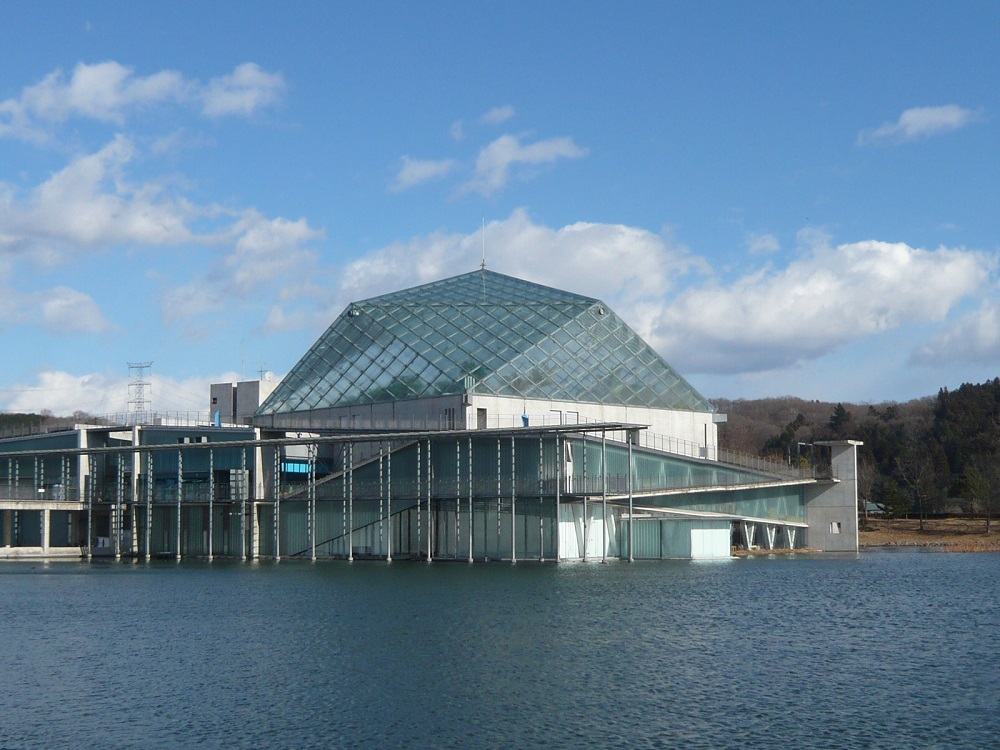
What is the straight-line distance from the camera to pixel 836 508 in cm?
9450

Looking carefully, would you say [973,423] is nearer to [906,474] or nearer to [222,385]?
[906,474]

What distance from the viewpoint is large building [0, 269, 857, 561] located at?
3041 inches

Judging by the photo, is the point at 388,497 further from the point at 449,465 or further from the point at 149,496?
the point at 149,496

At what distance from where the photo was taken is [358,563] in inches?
3056

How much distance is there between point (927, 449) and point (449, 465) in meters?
96.6

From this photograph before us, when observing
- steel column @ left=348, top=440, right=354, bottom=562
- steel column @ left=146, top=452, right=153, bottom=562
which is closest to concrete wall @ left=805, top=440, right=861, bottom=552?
steel column @ left=348, top=440, right=354, bottom=562

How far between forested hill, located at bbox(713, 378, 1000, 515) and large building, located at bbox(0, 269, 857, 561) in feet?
114

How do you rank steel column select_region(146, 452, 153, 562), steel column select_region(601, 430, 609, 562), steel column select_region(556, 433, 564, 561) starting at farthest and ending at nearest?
1. steel column select_region(146, 452, 153, 562)
2. steel column select_region(556, 433, 564, 561)
3. steel column select_region(601, 430, 609, 562)

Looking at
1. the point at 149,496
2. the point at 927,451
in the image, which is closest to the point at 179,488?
the point at 149,496

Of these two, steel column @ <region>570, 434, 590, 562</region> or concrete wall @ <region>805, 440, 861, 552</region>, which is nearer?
steel column @ <region>570, 434, 590, 562</region>

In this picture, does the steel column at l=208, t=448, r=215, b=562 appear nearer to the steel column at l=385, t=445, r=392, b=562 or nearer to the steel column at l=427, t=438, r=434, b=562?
the steel column at l=385, t=445, r=392, b=562

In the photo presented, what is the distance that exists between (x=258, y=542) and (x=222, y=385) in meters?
Answer: 31.7

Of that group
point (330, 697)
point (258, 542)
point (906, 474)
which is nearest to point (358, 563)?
point (258, 542)

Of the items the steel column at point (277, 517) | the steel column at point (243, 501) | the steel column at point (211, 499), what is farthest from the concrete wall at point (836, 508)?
the steel column at point (211, 499)
